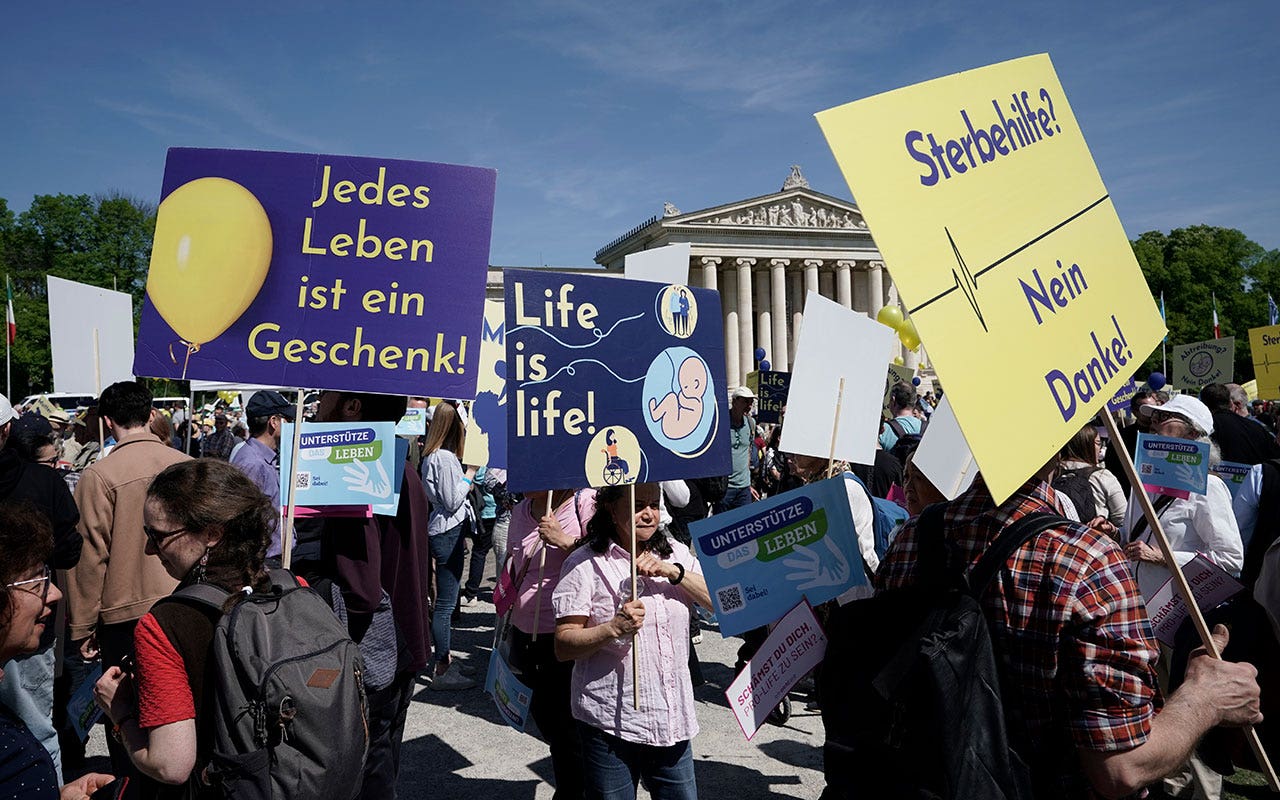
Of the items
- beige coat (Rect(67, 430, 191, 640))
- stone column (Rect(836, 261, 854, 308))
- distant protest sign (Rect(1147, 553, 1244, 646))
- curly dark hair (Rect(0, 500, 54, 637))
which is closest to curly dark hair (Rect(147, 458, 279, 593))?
curly dark hair (Rect(0, 500, 54, 637))

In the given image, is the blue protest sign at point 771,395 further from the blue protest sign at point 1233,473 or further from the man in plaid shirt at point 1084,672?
the man in plaid shirt at point 1084,672

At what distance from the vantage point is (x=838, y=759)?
76.5 inches

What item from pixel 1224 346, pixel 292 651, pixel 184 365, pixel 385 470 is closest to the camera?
pixel 292 651

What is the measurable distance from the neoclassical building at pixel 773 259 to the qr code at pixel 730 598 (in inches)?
2175

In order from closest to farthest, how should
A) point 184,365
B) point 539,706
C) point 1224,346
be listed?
point 184,365 < point 539,706 < point 1224,346

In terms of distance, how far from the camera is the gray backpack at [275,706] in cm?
204

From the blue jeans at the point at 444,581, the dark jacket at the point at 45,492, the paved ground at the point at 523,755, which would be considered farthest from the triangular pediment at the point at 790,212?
the dark jacket at the point at 45,492

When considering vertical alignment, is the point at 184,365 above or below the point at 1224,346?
below

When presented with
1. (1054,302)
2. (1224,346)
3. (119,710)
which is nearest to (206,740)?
(119,710)

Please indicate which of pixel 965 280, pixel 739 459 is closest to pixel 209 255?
pixel 965 280

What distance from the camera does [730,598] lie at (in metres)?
2.83

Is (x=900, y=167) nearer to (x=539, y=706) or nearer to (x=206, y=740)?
(x=206, y=740)

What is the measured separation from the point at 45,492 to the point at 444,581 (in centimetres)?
288

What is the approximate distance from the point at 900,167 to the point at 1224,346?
11.7 m
